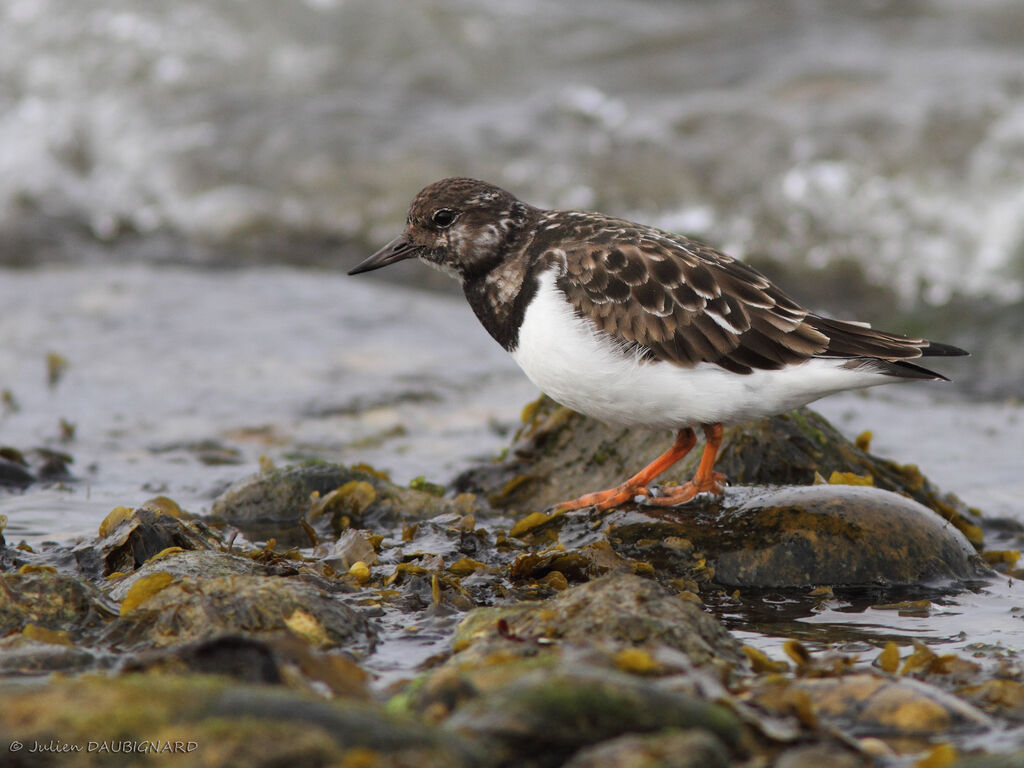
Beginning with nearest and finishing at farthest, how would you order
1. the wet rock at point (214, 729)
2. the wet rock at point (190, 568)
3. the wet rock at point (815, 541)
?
1. the wet rock at point (214, 729)
2. the wet rock at point (190, 568)
3. the wet rock at point (815, 541)

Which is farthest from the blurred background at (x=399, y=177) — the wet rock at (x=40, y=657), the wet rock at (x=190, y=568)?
the wet rock at (x=40, y=657)

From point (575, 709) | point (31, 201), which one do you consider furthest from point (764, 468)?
point (31, 201)

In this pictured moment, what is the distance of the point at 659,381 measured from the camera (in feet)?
14.6

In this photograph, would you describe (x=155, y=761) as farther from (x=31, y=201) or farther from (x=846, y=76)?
(x=846, y=76)

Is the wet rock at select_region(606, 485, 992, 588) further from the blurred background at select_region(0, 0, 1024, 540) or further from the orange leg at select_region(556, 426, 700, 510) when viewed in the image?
the blurred background at select_region(0, 0, 1024, 540)

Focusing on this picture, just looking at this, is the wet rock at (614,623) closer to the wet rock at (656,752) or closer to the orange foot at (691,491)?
the wet rock at (656,752)

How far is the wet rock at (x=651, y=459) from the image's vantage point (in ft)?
17.0

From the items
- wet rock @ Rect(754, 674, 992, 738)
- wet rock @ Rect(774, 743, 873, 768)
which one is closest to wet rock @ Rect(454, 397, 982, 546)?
wet rock @ Rect(754, 674, 992, 738)

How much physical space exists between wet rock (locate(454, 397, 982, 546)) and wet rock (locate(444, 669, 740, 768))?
2.57m

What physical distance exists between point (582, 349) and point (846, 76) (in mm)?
9492

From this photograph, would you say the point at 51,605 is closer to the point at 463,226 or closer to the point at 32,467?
the point at 463,226

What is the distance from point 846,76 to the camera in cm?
1267

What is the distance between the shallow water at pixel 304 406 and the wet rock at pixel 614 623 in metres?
0.27

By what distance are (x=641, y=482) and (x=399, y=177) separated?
25.6ft
